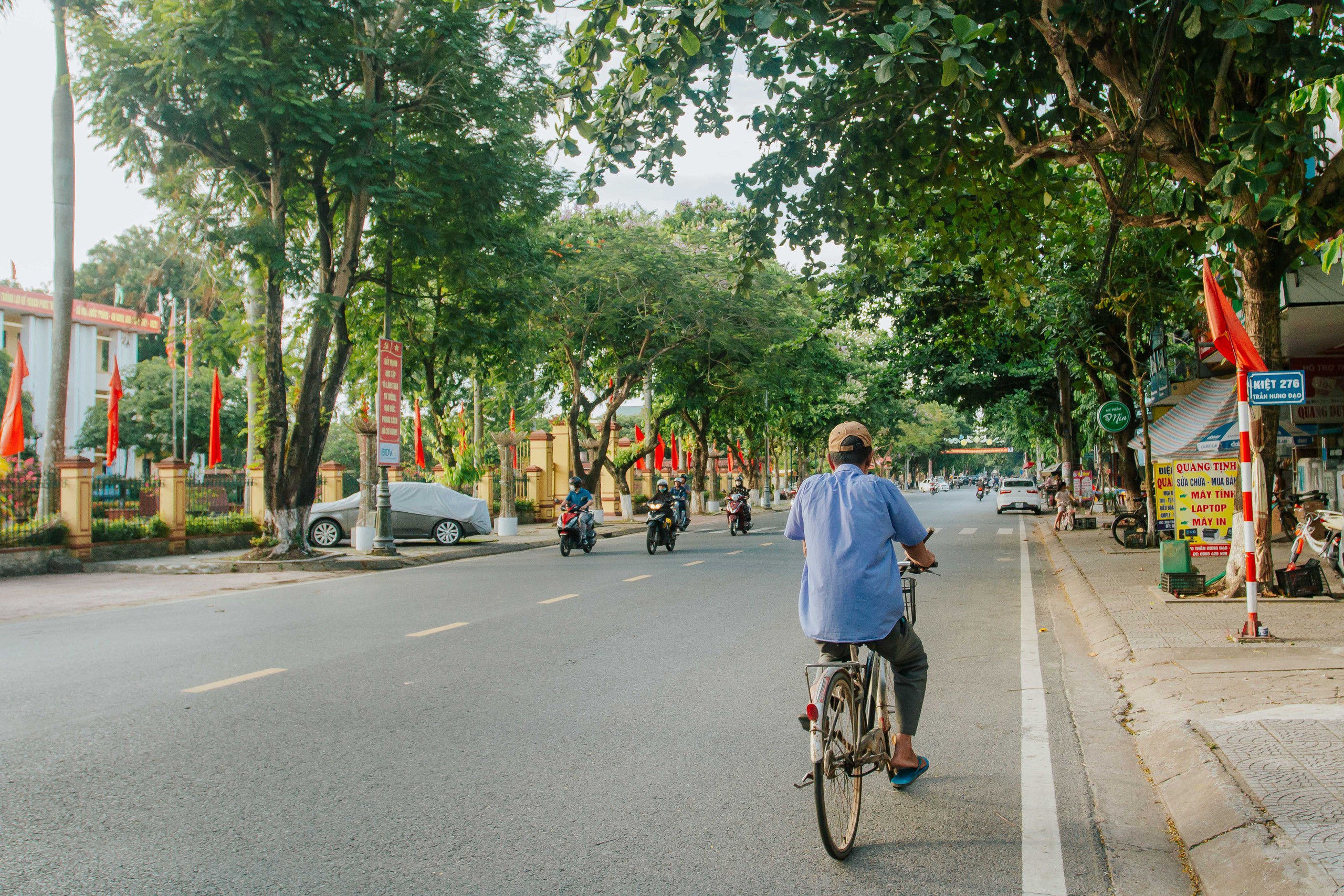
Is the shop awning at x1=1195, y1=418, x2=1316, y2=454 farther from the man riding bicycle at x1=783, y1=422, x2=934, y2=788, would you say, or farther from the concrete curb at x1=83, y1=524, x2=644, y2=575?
the concrete curb at x1=83, y1=524, x2=644, y2=575

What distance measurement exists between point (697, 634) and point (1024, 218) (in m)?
6.73

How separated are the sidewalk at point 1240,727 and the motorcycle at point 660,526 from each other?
10.5 m

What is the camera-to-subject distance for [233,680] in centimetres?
728

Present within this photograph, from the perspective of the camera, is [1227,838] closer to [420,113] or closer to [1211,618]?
[1211,618]

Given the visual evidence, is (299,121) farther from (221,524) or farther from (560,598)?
(221,524)

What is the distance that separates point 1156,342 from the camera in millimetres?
22062

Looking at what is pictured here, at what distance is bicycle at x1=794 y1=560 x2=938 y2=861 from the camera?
3.80 metres

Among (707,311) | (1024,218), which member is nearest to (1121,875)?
(1024,218)

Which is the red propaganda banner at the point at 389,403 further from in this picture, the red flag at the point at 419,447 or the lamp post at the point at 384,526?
the red flag at the point at 419,447

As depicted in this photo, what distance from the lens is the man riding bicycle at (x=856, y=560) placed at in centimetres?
414

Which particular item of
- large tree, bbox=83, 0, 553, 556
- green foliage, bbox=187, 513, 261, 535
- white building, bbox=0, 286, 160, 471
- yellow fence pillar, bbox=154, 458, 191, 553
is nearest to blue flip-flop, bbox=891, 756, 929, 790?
large tree, bbox=83, 0, 553, 556

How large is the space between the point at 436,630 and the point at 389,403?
10.8 m

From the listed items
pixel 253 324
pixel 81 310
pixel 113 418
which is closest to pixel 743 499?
pixel 253 324

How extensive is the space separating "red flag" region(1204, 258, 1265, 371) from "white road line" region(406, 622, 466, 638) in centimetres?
737
